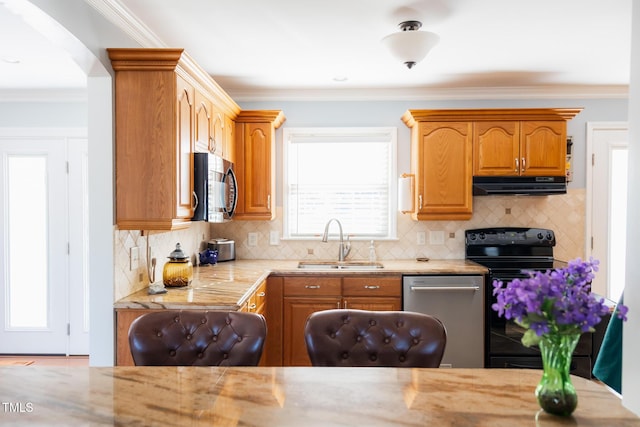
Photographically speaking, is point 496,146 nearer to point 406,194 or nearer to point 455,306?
point 406,194

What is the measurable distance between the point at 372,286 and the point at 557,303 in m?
2.63

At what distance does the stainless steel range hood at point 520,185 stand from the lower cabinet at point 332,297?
1.08 metres

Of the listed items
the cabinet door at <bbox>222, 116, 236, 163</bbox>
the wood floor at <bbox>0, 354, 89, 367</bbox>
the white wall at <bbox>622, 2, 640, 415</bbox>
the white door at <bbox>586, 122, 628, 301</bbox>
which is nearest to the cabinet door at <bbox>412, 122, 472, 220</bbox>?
the white door at <bbox>586, 122, 628, 301</bbox>

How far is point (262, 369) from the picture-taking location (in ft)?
4.58

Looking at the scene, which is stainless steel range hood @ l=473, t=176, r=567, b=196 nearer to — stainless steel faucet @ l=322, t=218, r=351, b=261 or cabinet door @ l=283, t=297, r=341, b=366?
stainless steel faucet @ l=322, t=218, r=351, b=261

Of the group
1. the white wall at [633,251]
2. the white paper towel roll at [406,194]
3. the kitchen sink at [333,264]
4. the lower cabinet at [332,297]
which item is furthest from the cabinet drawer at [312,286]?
the white wall at [633,251]

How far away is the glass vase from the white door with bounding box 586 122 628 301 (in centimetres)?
366

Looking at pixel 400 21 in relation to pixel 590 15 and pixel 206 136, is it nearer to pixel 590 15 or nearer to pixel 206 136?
pixel 590 15

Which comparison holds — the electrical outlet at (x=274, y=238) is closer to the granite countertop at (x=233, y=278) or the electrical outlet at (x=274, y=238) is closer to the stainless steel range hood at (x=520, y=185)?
the granite countertop at (x=233, y=278)

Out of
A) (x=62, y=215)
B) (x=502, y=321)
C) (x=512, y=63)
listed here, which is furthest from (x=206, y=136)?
(x=502, y=321)

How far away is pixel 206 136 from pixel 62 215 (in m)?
1.99

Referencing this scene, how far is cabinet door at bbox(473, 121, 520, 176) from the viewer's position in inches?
152

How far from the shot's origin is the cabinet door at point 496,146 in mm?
3850

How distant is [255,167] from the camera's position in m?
3.99
